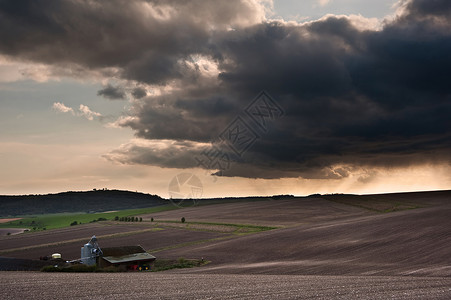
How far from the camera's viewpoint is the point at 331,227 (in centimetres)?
7619

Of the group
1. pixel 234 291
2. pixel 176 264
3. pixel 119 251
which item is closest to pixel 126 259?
pixel 119 251

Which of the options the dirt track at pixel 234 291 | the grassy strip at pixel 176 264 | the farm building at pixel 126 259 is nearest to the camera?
the dirt track at pixel 234 291

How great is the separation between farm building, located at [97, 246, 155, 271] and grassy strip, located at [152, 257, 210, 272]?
145 cm

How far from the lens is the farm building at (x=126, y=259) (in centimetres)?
5075

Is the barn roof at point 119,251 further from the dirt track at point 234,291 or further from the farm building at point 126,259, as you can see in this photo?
the dirt track at point 234,291

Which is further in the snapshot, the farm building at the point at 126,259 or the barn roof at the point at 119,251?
the barn roof at the point at 119,251

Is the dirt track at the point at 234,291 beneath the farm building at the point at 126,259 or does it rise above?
above

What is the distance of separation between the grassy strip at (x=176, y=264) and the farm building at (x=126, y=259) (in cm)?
145

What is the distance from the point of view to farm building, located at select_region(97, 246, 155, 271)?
50750mm

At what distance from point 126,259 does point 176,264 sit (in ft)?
22.0

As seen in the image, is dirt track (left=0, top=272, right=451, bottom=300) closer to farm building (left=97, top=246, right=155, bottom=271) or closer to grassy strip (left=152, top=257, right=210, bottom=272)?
grassy strip (left=152, top=257, right=210, bottom=272)

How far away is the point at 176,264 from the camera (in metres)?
51.6

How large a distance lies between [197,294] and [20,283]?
13.1 metres

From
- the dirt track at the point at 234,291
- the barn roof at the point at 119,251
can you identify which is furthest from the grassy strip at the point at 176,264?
the dirt track at the point at 234,291
